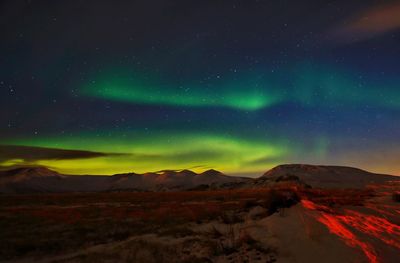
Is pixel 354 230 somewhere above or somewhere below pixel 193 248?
above

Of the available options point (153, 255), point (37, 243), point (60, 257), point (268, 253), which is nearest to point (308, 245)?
point (268, 253)

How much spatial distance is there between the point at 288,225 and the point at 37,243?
12.3 metres

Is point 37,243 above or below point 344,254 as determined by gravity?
below

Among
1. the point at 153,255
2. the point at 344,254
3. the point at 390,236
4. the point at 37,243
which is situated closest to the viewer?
the point at 344,254

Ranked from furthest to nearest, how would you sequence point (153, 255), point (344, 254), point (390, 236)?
point (153, 255)
point (390, 236)
point (344, 254)

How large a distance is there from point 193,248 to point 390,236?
6933 millimetres

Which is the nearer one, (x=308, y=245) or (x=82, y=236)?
(x=308, y=245)

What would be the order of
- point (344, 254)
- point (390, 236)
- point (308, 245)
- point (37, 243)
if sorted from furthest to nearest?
point (37, 243), point (390, 236), point (308, 245), point (344, 254)

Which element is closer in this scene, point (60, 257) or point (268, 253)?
point (268, 253)

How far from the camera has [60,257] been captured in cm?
1482

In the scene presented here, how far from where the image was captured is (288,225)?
45.3ft

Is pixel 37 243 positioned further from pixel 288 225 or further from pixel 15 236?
pixel 288 225

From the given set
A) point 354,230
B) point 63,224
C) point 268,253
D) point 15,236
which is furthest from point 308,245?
point 63,224

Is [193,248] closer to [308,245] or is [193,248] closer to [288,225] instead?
[288,225]
